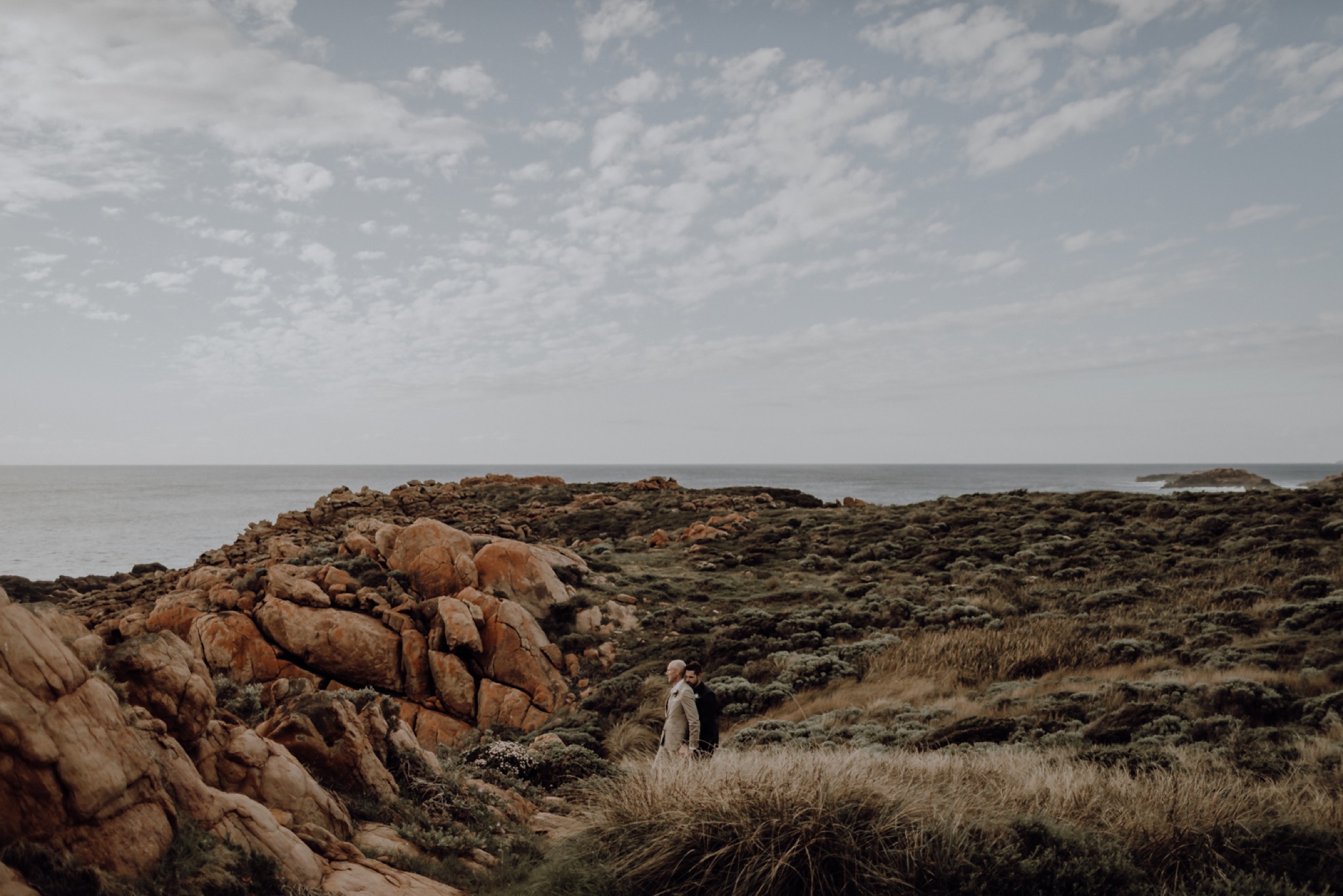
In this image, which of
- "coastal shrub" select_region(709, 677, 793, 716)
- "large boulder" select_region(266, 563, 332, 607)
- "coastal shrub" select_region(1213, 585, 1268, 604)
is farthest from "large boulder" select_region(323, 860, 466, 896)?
"coastal shrub" select_region(1213, 585, 1268, 604)

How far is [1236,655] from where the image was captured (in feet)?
41.9

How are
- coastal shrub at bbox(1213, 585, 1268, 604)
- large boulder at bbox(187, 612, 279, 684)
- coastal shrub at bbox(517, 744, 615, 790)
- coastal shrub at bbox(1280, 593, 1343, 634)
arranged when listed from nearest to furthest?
1. coastal shrub at bbox(517, 744, 615, 790)
2. large boulder at bbox(187, 612, 279, 684)
3. coastal shrub at bbox(1280, 593, 1343, 634)
4. coastal shrub at bbox(1213, 585, 1268, 604)

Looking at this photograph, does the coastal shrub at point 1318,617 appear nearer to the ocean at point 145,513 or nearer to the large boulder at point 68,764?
the large boulder at point 68,764

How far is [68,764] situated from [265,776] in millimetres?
2210

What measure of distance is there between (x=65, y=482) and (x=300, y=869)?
697 ft

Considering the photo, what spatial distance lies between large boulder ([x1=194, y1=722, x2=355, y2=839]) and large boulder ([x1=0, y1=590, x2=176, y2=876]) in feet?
4.56

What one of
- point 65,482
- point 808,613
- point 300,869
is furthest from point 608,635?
point 65,482

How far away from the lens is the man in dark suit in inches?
332

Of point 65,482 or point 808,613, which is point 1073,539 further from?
point 65,482

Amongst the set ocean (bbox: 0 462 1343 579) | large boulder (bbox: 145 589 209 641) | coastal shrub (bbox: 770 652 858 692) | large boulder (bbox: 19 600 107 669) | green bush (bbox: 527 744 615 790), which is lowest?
ocean (bbox: 0 462 1343 579)

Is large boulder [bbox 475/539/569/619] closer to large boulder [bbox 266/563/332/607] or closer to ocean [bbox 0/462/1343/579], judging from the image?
large boulder [bbox 266/563/332/607]

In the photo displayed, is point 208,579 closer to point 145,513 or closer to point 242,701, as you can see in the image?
point 242,701

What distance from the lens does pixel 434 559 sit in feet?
57.2

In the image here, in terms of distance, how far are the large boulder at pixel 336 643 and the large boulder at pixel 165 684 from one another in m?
8.53
